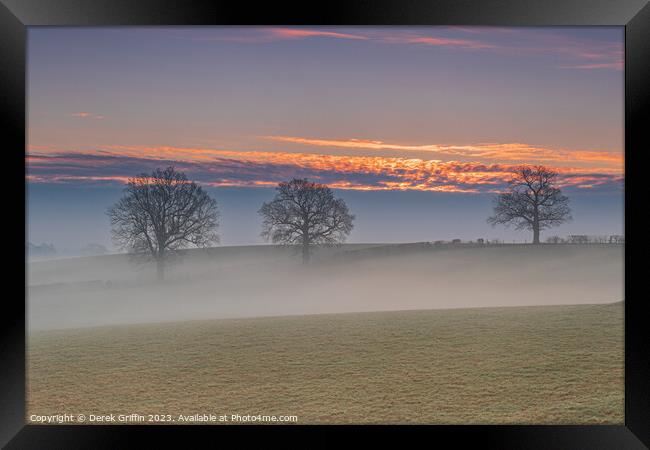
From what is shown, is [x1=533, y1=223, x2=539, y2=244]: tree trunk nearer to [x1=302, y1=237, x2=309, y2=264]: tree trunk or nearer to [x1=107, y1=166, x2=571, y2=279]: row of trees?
[x1=107, y1=166, x2=571, y2=279]: row of trees

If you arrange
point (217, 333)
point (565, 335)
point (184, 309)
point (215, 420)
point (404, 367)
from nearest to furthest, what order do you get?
point (215, 420) < point (404, 367) < point (565, 335) < point (217, 333) < point (184, 309)

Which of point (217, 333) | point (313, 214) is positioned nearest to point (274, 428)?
point (217, 333)

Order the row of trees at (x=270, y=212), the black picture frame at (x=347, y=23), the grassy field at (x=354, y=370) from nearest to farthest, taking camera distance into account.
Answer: the black picture frame at (x=347, y=23) → the grassy field at (x=354, y=370) → the row of trees at (x=270, y=212)

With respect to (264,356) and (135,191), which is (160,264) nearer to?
(135,191)

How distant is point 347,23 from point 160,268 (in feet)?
17.3

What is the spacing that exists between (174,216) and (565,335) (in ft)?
18.1

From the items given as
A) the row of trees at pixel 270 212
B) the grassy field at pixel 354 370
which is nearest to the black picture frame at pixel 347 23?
the grassy field at pixel 354 370

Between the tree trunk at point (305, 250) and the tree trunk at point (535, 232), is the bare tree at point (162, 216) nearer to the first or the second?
the tree trunk at point (305, 250)

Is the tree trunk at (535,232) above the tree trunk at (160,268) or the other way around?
above

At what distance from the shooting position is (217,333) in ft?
16.2

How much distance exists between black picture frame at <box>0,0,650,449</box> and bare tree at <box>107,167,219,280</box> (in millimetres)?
3378

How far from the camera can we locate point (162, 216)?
721 cm

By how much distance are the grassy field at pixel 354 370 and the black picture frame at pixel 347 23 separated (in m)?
0.52

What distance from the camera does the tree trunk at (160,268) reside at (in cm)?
698
